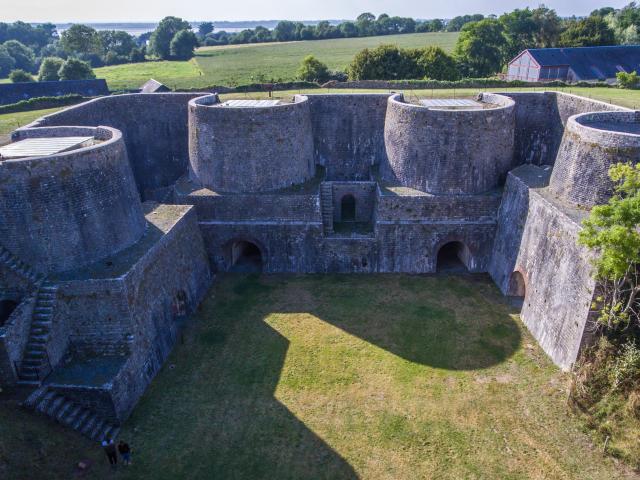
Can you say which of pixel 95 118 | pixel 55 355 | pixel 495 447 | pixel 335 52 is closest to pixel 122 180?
pixel 55 355

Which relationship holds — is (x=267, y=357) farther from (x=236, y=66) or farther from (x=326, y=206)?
(x=236, y=66)

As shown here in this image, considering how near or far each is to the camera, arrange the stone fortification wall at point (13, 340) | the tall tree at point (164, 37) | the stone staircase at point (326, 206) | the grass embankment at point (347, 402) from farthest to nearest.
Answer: the tall tree at point (164, 37), the stone staircase at point (326, 206), the stone fortification wall at point (13, 340), the grass embankment at point (347, 402)

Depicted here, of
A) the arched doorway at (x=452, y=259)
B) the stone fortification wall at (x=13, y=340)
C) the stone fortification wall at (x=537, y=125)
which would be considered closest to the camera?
the stone fortification wall at (x=13, y=340)

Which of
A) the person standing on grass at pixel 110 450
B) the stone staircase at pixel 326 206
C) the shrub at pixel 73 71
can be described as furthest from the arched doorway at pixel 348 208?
the shrub at pixel 73 71

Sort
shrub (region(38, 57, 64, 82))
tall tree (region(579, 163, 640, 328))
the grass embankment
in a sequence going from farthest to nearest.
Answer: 1. shrub (region(38, 57, 64, 82))
2. the grass embankment
3. tall tree (region(579, 163, 640, 328))

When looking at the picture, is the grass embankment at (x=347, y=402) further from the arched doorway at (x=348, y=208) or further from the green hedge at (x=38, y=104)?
the green hedge at (x=38, y=104)

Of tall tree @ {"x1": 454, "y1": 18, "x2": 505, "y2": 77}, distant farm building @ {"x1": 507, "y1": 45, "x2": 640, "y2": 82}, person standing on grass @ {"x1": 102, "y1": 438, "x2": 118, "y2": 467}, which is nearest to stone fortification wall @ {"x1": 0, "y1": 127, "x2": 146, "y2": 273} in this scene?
person standing on grass @ {"x1": 102, "y1": 438, "x2": 118, "y2": 467}

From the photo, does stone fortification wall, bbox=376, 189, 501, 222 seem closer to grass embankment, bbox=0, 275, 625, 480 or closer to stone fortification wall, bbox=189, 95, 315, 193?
grass embankment, bbox=0, 275, 625, 480
